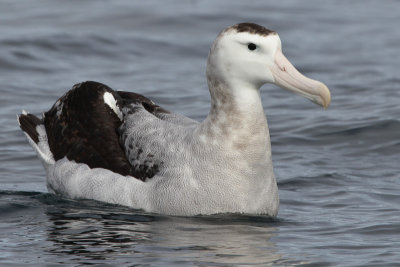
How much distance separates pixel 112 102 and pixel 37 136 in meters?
1.22

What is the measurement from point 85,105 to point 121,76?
6.11 meters

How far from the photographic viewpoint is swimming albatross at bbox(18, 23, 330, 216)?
883 cm

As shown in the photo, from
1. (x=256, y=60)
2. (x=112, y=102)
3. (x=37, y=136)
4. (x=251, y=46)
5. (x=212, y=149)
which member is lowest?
(x=212, y=149)

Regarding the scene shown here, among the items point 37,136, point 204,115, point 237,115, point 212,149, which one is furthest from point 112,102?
point 204,115

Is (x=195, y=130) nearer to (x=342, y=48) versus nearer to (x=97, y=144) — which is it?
(x=97, y=144)

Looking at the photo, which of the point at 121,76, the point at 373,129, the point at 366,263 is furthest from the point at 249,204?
the point at 121,76

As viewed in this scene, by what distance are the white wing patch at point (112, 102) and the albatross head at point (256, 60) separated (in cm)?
171

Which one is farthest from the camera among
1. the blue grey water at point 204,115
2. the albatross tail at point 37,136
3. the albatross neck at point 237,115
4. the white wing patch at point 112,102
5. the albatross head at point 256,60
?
the albatross tail at point 37,136

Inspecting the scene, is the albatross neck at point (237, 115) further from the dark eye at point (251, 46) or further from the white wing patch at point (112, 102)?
the white wing patch at point (112, 102)

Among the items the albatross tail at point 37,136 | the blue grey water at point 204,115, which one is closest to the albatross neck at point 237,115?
the blue grey water at point 204,115

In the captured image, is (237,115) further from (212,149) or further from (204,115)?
(204,115)

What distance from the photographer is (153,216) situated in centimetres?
923

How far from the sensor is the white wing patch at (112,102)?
1026cm

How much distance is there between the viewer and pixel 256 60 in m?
8.82
